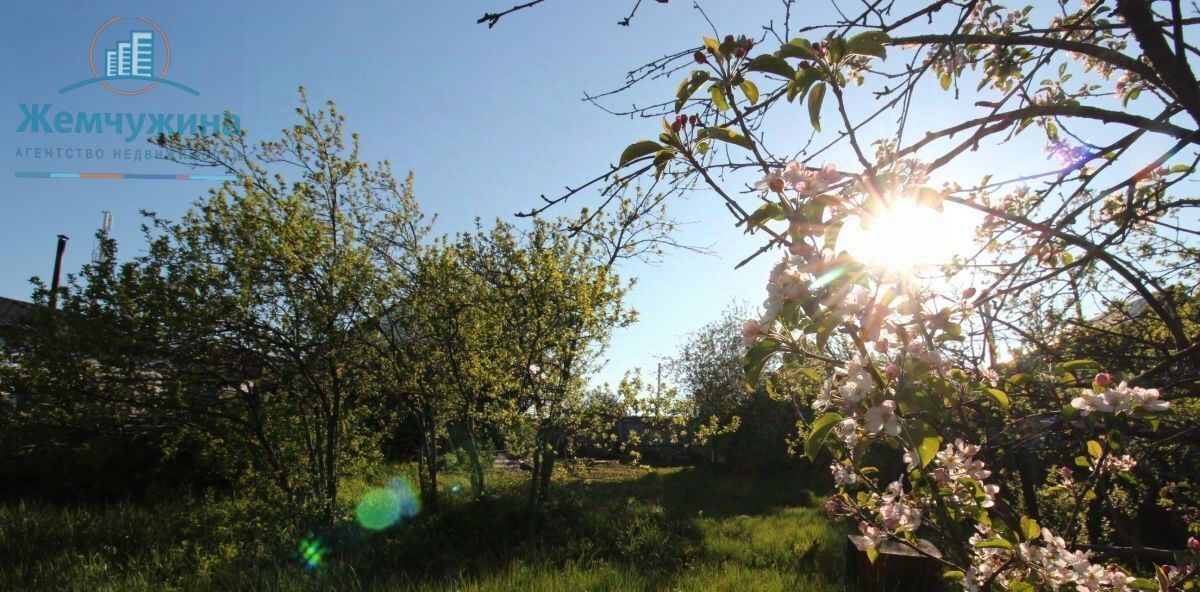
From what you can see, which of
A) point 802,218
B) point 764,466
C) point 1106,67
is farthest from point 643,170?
point 764,466

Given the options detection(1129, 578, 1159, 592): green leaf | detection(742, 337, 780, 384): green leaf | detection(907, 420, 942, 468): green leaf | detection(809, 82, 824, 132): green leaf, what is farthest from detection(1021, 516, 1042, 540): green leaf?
detection(809, 82, 824, 132): green leaf

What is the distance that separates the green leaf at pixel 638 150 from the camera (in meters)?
1.42

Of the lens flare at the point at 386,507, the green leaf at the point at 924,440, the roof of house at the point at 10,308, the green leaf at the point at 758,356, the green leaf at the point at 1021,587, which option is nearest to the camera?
the green leaf at the point at 924,440

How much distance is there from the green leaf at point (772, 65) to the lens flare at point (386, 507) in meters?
6.28

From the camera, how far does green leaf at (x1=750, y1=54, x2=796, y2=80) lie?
1.42 meters

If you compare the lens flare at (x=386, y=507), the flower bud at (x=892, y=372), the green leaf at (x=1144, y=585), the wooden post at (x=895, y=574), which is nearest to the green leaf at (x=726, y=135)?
the flower bud at (x=892, y=372)

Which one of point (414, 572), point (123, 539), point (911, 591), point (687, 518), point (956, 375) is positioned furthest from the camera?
point (687, 518)

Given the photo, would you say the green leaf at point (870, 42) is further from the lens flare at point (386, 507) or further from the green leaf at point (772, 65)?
the lens flare at point (386, 507)

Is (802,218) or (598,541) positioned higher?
(802,218)

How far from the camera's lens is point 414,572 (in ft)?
15.7

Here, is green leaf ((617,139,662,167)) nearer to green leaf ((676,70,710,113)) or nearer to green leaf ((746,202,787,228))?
green leaf ((676,70,710,113))

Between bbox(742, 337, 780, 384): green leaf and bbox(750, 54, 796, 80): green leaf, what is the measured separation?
646 millimetres

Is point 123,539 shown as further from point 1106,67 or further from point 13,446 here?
point 1106,67

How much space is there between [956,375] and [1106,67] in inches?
85.2
